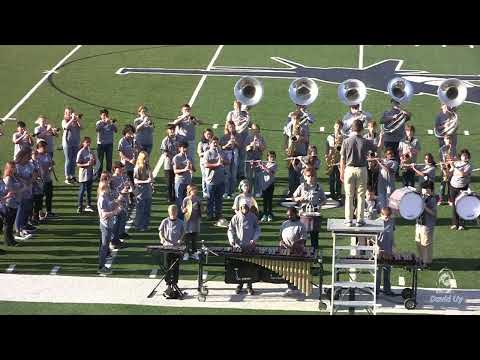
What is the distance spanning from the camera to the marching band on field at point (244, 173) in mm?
22484

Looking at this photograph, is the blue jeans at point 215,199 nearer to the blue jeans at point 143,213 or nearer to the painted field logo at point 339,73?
the blue jeans at point 143,213

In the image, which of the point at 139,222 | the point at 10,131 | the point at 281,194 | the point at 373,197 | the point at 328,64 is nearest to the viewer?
the point at 373,197

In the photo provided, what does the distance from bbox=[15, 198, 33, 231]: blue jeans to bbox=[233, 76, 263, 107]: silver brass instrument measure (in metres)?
5.42

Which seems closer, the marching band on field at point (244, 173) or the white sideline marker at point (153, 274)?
the marching band on field at point (244, 173)

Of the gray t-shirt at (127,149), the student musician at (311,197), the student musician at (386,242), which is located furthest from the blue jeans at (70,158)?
the student musician at (386,242)

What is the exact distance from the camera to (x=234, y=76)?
36094 mm

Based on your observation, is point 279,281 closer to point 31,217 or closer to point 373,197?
point 373,197

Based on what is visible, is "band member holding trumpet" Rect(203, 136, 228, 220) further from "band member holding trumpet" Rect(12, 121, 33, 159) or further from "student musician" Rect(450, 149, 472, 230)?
"student musician" Rect(450, 149, 472, 230)

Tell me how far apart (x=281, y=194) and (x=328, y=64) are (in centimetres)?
1078

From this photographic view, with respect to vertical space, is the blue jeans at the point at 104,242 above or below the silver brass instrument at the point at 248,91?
below

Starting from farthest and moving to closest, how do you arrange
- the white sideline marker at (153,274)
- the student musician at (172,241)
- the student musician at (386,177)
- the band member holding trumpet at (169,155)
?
the band member holding trumpet at (169,155) → the student musician at (386,177) → the white sideline marker at (153,274) → the student musician at (172,241)

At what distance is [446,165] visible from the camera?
86.4ft

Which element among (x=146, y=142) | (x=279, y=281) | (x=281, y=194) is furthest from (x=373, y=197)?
(x=146, y=142)

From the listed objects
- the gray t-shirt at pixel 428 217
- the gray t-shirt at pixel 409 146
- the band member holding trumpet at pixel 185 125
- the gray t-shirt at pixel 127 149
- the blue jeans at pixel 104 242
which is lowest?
the blue jeans at pixel 104 242
